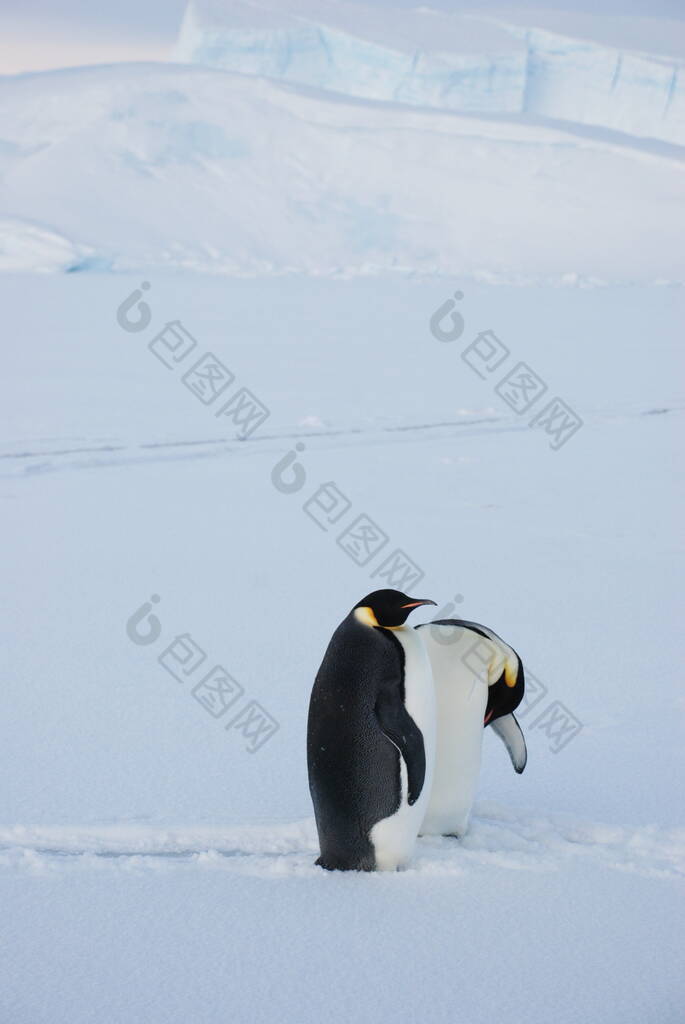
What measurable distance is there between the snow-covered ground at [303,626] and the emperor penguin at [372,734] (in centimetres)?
6

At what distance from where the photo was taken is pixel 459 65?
16.8 meters

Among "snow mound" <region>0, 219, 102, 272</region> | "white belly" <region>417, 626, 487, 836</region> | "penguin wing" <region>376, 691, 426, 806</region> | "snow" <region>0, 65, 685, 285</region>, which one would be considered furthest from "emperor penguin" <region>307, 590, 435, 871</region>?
"snow" <region>0, 65, 685, 285</region>

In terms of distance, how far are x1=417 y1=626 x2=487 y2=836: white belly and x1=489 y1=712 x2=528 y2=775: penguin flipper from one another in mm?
73

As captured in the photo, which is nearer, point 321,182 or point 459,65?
point 321,182

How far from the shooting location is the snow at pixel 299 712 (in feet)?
4.21

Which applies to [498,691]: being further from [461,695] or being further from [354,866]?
[354,866]

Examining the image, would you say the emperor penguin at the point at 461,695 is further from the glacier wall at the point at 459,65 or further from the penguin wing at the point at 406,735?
the glacier wall at the point at 459,65

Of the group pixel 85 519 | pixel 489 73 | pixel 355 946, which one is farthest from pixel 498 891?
pixel 489 73

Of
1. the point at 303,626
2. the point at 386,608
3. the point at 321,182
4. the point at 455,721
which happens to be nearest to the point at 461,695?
the point at 455,721

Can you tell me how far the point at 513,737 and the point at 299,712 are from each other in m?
0.55

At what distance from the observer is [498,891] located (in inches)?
57.5

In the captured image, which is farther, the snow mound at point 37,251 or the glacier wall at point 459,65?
the glacier wall at point 459,65

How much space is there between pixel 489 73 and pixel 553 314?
28.6 feet

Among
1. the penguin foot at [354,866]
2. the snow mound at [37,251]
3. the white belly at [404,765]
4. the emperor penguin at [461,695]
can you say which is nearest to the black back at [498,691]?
the emperor penguin at [461,695]
